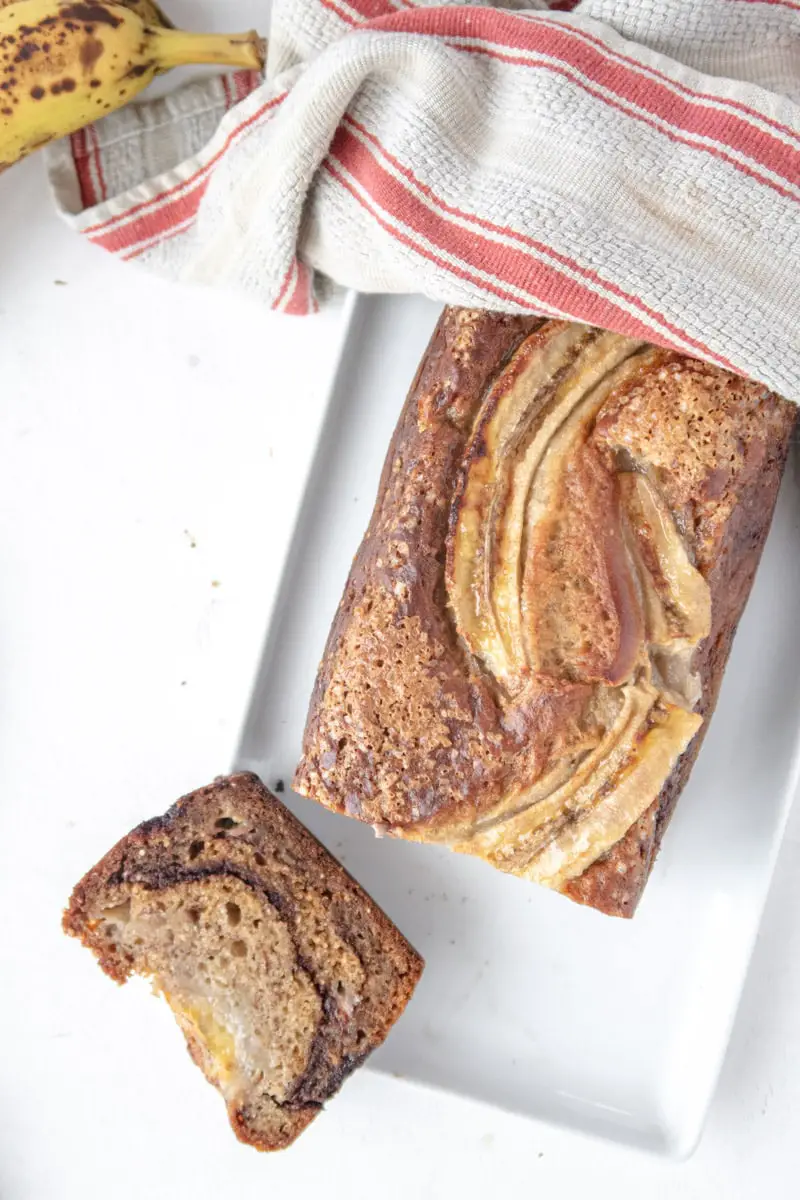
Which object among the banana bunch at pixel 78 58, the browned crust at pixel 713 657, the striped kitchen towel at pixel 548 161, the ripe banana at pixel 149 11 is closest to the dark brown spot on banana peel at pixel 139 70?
the banana bunch at pixel 78 58

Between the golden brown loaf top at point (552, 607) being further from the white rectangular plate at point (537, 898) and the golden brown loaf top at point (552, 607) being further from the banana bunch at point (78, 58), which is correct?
the banana bunch at point (78, 58)

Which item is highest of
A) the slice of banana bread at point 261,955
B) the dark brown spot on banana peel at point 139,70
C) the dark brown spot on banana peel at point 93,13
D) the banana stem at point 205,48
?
the dark brown spot on banana peel at point 93,13

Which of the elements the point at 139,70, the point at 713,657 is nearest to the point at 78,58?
the point at 139,70

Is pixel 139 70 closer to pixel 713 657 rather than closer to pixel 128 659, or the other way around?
pixel 128 659

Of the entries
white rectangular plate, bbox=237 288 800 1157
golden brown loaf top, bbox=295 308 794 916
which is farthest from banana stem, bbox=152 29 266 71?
golden brown loaf top, bbox=295 308 794 916

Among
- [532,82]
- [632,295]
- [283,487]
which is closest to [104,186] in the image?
[283,487]

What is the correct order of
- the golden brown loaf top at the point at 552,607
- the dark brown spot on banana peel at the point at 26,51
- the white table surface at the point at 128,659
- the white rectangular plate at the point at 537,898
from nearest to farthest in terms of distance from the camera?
the golden brown loaf top at the point at 552,607 → the dark brown spot on banana peel at the point at 26,51 → the white rectangular plate at the point at 537,898 → the white table surface at the point at 128,659
